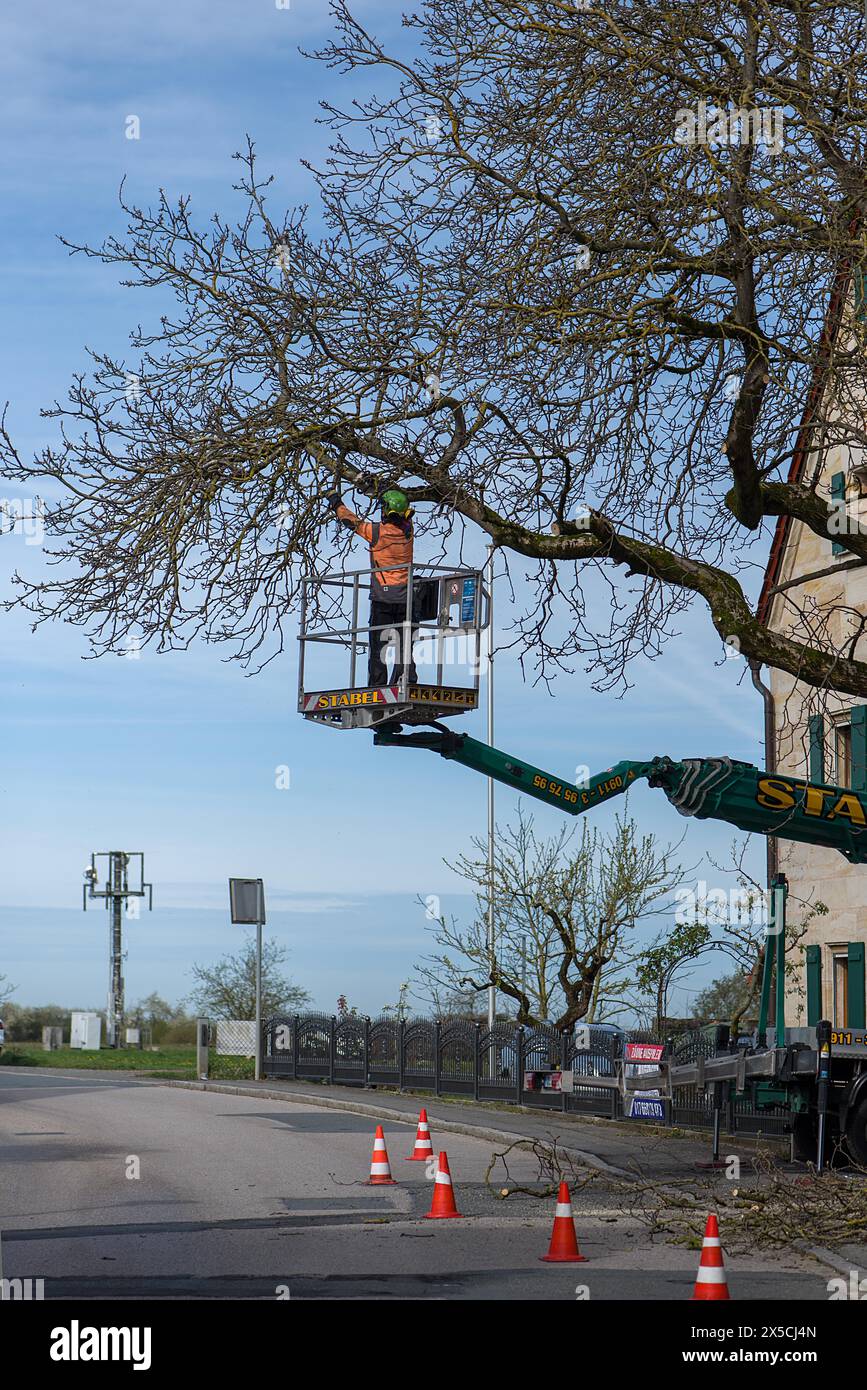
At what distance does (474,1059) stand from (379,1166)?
12.8 meters

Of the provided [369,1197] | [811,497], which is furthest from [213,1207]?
[811,497]

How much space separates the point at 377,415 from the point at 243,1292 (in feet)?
26.7

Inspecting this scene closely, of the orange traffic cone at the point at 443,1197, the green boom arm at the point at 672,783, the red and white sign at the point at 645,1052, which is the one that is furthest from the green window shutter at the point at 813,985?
the orange traffic cone at the point at 443,1197

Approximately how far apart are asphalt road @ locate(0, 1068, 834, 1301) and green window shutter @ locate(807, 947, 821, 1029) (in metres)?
6.09

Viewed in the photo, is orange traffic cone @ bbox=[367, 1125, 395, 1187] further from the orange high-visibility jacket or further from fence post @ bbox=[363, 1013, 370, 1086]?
fence post @ bbox=[363, 1013, 370, 1086]

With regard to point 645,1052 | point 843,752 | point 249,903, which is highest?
point 843,752

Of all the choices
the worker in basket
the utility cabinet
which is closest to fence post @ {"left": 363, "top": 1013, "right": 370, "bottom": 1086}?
the worker in basket

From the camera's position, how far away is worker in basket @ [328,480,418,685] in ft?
43.5

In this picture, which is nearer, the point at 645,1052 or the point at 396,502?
the point at 396,502

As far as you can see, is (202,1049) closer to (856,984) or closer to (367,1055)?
(367,1055)

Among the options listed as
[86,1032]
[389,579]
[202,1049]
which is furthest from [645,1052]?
[86,1032]

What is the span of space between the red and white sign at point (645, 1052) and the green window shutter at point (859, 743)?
672 centimetres

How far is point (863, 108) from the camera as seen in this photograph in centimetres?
1354

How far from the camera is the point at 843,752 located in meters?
25.6
